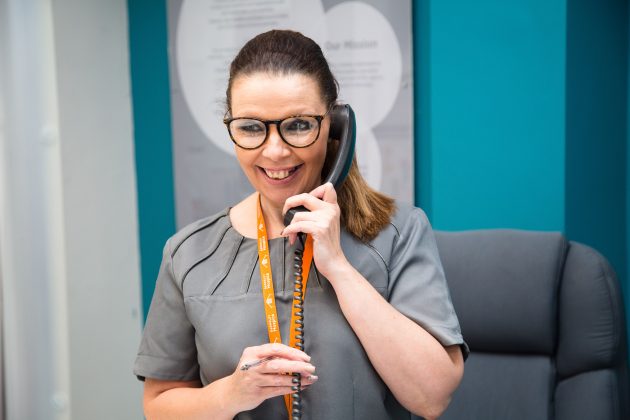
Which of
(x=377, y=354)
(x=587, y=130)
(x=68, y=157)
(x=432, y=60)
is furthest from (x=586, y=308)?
(x=68, y=157)

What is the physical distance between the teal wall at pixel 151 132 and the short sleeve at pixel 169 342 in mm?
1383

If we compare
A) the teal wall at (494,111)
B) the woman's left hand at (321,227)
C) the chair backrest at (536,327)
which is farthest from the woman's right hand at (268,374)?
the teal wall at (494,111)

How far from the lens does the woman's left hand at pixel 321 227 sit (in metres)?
1.17

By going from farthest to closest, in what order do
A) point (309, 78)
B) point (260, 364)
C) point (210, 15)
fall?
point (210, 15)
point (309, 78)
point (260, 364)

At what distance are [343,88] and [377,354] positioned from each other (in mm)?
1366

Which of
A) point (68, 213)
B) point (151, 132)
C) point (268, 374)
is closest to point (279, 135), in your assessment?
point (268, 374)

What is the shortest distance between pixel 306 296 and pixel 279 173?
0.23 m

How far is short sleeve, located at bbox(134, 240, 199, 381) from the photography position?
4.29ft

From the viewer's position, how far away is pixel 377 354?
1.15 m

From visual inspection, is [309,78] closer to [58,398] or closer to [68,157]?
[58,398]

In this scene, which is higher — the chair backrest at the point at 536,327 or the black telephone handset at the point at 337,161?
the black telephone handset at the point at 337,161

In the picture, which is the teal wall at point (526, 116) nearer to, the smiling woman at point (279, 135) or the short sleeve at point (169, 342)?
the smiling woman at point (279, 135)

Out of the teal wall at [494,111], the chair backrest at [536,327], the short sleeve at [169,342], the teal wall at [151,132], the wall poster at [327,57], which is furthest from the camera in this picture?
the teal wall at [151,132]

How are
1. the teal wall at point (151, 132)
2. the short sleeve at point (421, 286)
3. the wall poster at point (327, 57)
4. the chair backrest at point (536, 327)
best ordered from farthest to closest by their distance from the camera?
the teal wall at point (151, 132) → the wall poster at point (327, 57) → the chair backrest at point (536, 327) → the short sleeve at point (421, 286)
